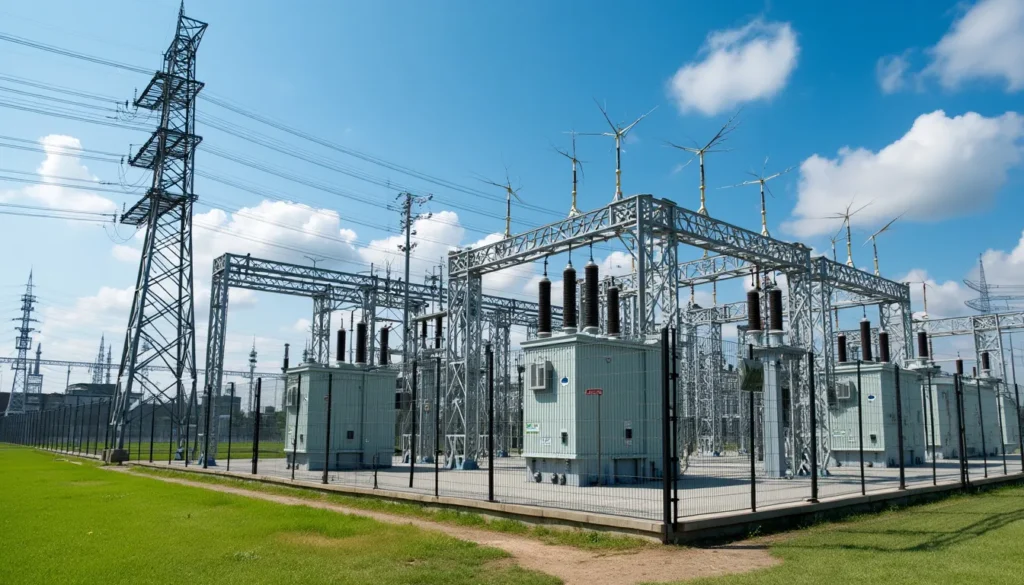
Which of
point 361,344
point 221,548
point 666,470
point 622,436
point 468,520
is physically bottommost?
point 468,520

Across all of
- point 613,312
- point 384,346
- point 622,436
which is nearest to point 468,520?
point 622,436

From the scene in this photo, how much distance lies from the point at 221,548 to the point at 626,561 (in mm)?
5640

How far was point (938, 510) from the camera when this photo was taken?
50.1 feet

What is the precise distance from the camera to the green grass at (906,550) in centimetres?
841

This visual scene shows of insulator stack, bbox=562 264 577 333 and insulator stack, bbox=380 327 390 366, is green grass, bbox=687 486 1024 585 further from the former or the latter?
insulator stack, bbox=380 327 390 366

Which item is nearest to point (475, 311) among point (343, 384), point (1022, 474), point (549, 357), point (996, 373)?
point (343, 384)

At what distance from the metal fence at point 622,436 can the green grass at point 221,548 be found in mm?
2935

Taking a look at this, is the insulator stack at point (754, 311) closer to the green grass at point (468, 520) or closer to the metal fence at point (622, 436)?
the metal fence at point (622, 436)

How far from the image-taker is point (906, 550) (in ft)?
33.6

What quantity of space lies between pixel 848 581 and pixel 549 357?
11.4m

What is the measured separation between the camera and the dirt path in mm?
8869

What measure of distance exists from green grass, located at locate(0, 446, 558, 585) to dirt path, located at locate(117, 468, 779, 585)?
520 mm

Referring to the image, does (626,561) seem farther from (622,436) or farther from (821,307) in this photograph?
(821,307)

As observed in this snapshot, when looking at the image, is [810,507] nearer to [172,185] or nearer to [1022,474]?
[1022,474]
